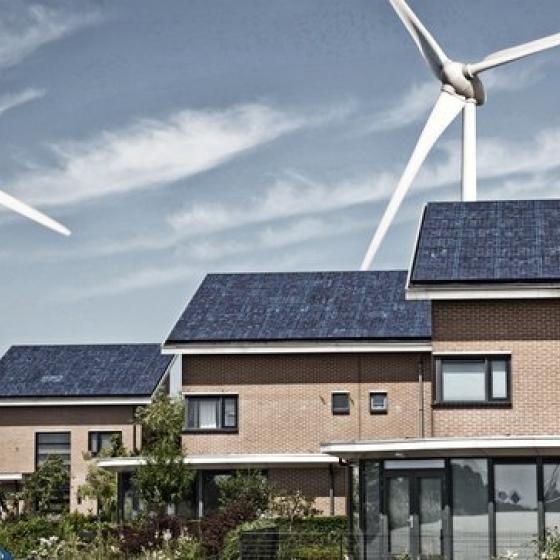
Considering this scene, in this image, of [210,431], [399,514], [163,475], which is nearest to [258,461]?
[210,431]

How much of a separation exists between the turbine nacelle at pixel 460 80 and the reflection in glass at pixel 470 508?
59.3 feet

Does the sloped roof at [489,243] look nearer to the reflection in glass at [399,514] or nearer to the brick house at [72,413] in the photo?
the reflection in glass at [399,514]

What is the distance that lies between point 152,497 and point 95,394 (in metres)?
13.8

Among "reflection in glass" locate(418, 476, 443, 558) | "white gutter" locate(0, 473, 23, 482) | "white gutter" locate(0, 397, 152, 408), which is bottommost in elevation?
"reflection in glass" locate(418, 476, 443, 558)

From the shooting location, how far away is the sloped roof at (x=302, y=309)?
169 feet

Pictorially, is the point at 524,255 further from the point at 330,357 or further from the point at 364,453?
the point at 330,357

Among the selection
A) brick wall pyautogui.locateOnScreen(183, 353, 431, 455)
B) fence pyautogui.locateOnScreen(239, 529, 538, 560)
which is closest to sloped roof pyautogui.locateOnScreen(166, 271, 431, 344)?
brick wall pyautogui.locateOnScreen(183, 353, 431, 455)

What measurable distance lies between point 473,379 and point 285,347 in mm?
13877

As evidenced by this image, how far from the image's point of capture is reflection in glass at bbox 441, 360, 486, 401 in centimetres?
3781

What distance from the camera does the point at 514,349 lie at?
3800 cm

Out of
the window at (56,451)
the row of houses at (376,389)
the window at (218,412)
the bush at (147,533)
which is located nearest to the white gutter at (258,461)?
the row of houses at (376,389)

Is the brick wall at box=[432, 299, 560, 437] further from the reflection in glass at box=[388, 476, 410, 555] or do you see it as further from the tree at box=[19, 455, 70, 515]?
the tree at box=[19, 455, 70, 515]

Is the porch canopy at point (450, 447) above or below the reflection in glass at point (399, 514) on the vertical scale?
above

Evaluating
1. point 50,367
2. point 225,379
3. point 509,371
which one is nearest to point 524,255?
point 509,371
